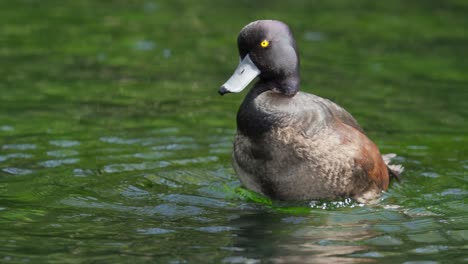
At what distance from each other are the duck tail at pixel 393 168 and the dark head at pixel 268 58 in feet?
5.16

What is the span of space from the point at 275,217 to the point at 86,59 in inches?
249

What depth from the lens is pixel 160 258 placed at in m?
7.00

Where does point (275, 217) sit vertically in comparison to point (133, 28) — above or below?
below

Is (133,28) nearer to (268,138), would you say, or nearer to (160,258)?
(268,138)

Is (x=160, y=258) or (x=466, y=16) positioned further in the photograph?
(x=466, y=16)

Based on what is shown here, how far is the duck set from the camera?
812cm

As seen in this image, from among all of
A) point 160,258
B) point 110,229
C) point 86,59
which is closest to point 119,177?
point 110,229

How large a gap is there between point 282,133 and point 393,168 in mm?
1778

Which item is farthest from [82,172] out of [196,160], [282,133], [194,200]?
[282,133]

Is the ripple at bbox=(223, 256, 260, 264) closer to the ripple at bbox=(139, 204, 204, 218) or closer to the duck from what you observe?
the ripple at bbox=(139, 204, 204, 218)

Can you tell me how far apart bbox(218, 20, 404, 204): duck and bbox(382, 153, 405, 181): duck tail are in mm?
1006

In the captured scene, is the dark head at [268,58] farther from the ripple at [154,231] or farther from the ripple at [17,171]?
the ripple at [17,171]

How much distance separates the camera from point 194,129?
10.9m

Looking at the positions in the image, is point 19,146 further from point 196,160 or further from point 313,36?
point 313,36
